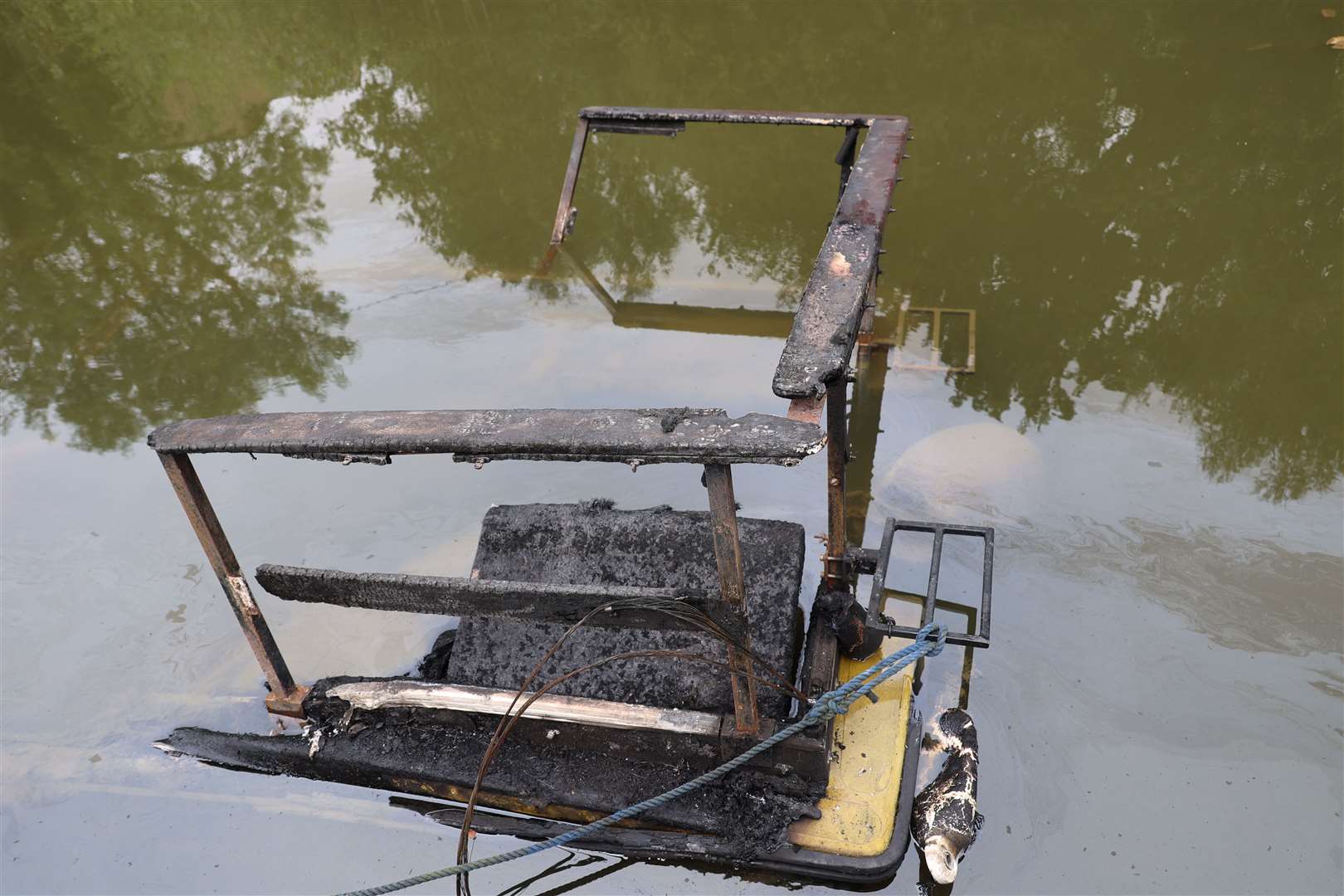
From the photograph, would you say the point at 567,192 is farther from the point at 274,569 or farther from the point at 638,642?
the point at 274,569

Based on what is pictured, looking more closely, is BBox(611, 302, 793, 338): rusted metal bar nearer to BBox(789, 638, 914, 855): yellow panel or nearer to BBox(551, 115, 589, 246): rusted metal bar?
BBox(551, 115, 589, 246): rusted metal bar

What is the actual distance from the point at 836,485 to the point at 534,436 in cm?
116

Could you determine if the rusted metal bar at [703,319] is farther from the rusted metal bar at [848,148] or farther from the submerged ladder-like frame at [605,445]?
the submerged ladder-like frame at [605,445]

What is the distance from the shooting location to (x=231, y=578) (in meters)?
2.79

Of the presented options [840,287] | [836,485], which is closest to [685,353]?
[836,485]

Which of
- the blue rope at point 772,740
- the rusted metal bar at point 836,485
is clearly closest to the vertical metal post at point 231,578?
the blue rope at point 772,740

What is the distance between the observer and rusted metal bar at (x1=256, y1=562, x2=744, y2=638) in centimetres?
230

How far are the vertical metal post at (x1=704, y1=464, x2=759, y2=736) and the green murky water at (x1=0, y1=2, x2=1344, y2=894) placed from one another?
24.3 inches

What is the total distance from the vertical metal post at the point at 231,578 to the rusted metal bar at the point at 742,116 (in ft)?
9.32

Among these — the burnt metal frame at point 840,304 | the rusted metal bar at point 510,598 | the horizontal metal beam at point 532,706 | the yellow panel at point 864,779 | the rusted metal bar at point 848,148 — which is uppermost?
the rusted metal bar at point 848,148

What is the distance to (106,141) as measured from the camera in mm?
7598

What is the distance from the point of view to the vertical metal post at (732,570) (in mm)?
2129

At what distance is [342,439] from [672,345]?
2.93 meters

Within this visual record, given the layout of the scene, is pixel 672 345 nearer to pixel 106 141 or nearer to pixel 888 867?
pixel 888 867
